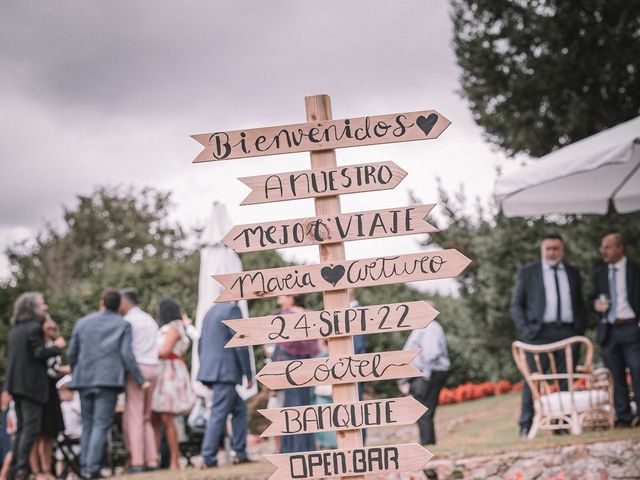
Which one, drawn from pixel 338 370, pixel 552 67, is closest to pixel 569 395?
pixel 338 370

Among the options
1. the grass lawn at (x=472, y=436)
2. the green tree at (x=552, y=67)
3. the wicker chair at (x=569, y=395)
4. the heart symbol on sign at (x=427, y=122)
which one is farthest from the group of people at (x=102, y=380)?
the green tree at (x=552, y=67)

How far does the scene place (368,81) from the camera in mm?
8672

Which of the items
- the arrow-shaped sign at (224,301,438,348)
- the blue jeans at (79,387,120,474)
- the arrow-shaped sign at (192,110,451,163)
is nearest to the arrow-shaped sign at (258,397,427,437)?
the arrow-shaped sign at (224,301,438,348)

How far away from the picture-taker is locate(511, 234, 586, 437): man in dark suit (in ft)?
26.3

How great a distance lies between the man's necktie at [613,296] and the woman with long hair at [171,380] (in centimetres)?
439

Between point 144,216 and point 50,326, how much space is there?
2619 centimetres

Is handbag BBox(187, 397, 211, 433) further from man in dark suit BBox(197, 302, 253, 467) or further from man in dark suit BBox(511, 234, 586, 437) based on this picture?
man in dark suit BBox(511, 234, 586, 437)

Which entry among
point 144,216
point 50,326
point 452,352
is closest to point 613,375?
point 50,326

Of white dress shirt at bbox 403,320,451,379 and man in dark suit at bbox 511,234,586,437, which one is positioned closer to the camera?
man in dark suit at bbox 511,234,586,437

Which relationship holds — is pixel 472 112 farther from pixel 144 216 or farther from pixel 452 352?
pixel 144 216

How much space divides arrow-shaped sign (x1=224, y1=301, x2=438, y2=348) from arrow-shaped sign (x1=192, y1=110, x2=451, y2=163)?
815 mm

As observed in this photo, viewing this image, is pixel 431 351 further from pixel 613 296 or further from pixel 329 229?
pixel 329 229

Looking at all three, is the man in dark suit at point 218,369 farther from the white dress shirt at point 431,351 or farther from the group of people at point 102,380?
the white dress shirt at point 431,351

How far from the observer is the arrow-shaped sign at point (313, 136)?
13.1 feet
